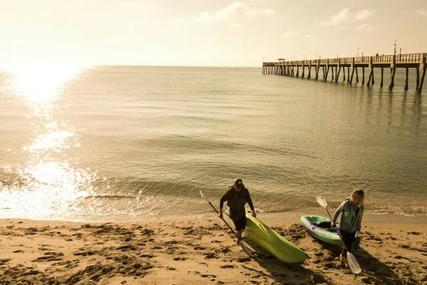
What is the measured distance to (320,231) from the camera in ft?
30.1

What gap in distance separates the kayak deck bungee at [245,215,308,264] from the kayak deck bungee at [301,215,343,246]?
1091 mm

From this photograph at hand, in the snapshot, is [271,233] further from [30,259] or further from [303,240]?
[30,259]

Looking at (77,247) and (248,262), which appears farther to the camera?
(77,247)

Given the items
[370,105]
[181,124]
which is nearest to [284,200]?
[181,124]

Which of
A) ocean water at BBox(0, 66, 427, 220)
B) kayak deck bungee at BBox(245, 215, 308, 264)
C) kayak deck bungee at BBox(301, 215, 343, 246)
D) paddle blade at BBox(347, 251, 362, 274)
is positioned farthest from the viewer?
ocean water at BBox(0, 66, 427, 220)

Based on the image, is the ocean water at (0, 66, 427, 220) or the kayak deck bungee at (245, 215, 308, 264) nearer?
the kayak deck bungee at (245, 215, 308, 264)

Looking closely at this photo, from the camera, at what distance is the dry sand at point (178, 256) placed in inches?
289

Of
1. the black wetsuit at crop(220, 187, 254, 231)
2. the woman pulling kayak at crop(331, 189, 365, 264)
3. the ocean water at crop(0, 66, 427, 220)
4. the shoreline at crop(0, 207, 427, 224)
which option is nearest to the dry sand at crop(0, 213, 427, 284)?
the shoreline at crop(0, 207, 427, 224)

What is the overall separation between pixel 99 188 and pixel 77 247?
5.91m

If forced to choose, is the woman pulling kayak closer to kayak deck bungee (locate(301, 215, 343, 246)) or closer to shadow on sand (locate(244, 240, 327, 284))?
kayak deck bungee (locate(301, 215, 343, 246))

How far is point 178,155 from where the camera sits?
1945cm

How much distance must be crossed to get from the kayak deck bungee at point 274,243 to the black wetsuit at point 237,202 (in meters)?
0.27

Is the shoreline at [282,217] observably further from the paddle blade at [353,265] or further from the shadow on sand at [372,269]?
the paddle blade at [353,265]

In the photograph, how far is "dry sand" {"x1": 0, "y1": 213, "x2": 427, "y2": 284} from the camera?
7352 millimetres
